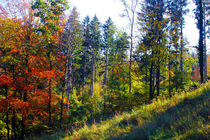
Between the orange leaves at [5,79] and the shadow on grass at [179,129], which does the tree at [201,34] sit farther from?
the orange leaves at [5,79]

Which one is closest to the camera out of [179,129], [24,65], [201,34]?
[179,129]

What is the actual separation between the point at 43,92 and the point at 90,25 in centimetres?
1889

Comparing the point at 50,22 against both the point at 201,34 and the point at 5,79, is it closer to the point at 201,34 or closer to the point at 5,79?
the point at 5,79

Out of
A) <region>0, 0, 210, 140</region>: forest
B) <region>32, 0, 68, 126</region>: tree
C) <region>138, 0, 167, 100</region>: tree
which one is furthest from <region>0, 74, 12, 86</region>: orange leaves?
<region>138, 0, 167, 100</region>: tree

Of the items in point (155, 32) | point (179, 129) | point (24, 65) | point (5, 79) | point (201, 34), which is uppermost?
point (201, 34)

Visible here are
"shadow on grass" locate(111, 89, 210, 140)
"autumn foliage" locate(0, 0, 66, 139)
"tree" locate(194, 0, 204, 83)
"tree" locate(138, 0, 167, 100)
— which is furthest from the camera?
"tree" locate(194, 0, 204, 83)

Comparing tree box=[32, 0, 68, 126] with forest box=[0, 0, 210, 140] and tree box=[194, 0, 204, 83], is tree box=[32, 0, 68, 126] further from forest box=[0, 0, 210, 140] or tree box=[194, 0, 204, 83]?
tree box=[194, 0, 204, 83]

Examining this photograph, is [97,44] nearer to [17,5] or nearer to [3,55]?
[17,5]

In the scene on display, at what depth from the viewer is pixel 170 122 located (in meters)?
4.11

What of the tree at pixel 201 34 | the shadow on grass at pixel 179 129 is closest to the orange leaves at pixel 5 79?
the shadow on grass at pixel 179 129

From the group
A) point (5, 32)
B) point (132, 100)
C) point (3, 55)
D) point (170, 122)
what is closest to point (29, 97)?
point (3, 55)

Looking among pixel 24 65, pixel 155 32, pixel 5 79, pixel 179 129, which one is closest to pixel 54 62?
pixel 24 65

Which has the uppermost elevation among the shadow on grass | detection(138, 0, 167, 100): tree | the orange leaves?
detection(138, 0, 167, 100): tree

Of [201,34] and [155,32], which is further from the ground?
[201,34]
